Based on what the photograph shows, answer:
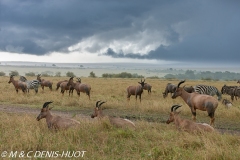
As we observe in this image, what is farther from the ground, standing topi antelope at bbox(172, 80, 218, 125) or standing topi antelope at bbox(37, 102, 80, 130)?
standing topi antelope at bbox(172, 80, 218, 125)

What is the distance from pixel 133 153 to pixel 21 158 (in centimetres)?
288

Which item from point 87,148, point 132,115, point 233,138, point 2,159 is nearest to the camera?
point 2,159

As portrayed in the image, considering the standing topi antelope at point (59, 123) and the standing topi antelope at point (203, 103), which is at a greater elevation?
the standing topi antelope at point (203, 103)

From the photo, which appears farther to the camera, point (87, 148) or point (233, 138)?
point (233, 138)

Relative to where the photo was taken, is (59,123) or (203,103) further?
(203,103)

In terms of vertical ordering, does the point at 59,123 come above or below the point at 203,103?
below

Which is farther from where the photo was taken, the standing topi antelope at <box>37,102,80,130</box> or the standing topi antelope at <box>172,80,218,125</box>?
the standing topi antelope at <box>172,80,218,125</box>

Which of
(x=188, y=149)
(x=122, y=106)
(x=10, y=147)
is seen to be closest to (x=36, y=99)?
(x=122, y=106)

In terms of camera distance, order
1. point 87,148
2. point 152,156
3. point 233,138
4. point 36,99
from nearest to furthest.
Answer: point 152,156 → point 87,148 → point 233,138 → point 36,99

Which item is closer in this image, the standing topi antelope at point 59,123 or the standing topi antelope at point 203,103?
the standing topi antelope at point 59,123

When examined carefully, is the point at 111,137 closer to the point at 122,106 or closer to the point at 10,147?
the point at 10,147

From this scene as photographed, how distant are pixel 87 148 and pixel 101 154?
1.65 feet

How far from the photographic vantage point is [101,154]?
293 inches

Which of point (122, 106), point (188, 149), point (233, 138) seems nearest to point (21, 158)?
point (188, 149)
